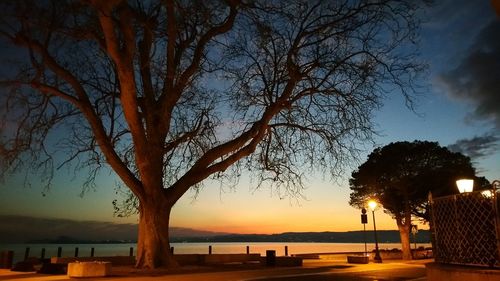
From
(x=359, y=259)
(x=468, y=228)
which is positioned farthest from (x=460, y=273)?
(x=359, y=259)

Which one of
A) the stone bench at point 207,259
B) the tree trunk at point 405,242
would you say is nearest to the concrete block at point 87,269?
the stone bench at point 207,259

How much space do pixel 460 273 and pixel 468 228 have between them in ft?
2.92

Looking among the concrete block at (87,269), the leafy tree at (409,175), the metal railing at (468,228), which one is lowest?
the concrete block at (87,269)

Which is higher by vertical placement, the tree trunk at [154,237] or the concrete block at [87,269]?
the tree trunk at [154,237]

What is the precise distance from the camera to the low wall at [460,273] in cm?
877

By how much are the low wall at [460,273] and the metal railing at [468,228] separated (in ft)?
0.81

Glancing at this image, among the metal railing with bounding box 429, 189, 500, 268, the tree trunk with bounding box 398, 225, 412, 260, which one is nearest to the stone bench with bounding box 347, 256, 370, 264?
the tree trunk with bounding box 398, 225, 412, 260

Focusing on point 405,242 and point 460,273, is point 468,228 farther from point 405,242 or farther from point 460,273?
point 405,242

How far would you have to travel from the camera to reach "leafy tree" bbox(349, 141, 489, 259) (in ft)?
139

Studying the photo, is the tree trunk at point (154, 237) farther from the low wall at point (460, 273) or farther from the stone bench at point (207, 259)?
the low wall at point (460, 273)

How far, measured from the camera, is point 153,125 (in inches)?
867

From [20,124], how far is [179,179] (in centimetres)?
716

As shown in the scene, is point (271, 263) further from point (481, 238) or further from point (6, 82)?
point (481, 238)

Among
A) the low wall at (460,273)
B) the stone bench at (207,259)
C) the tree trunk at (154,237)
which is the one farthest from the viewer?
the stone bench at (207,259)
